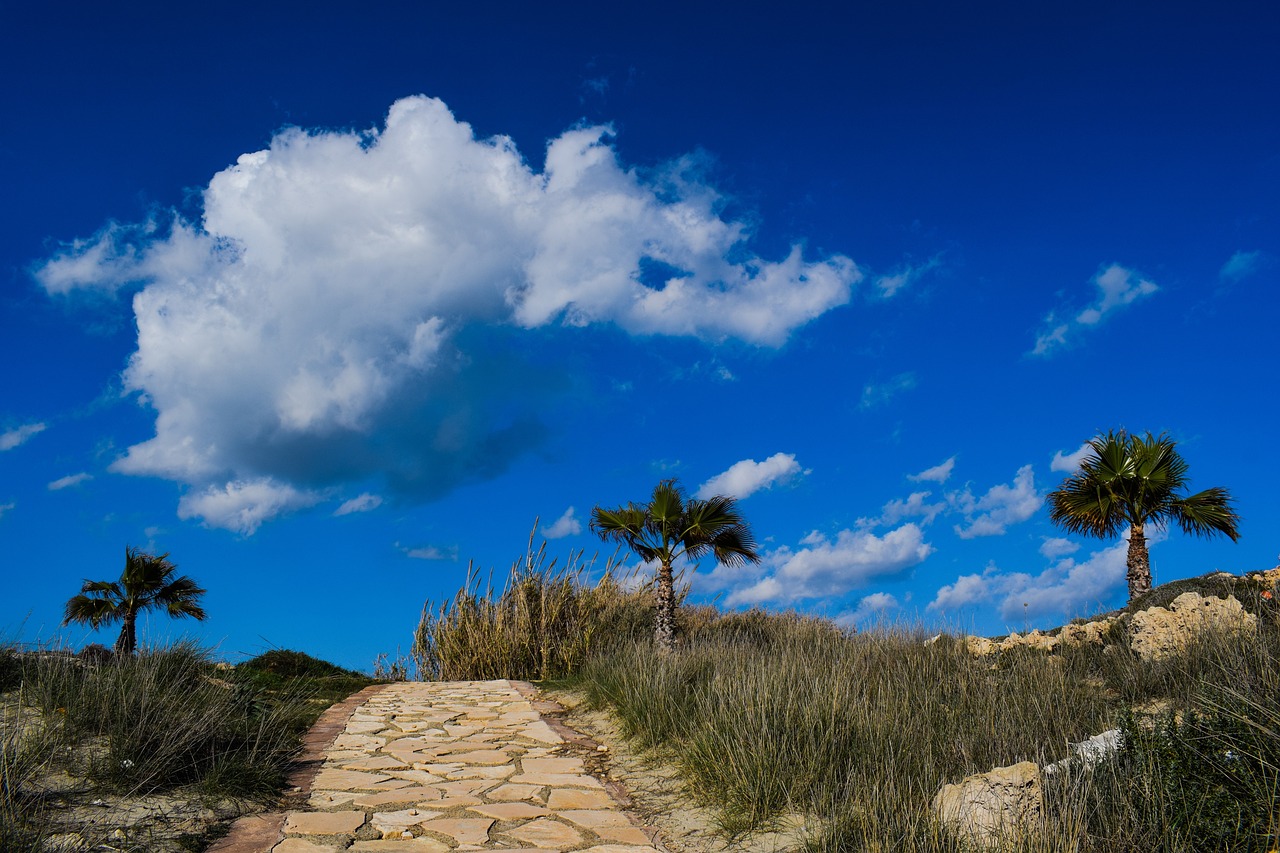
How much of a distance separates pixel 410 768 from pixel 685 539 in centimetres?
737

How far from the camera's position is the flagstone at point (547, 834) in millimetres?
4734

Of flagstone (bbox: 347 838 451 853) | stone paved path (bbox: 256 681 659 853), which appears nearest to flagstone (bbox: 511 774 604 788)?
stone paved path (bbox: 256 681 659 853)

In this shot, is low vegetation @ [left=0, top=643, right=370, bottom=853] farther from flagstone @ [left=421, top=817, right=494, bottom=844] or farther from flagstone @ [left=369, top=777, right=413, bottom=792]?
flagstone @ [left=421, top=817, right=494, bottom=844]

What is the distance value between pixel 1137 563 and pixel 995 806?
1203 centimetres

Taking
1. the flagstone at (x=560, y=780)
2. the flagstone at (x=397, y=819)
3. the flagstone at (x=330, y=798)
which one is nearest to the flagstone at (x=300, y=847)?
the flagstone at (x=397, y=819)

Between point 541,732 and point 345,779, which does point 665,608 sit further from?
point 345,779

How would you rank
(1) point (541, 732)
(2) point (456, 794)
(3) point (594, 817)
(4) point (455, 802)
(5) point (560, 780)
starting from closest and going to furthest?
(3) point (594, 817)
(4) point (455, 802)
(2) point (456, 794)
(5) point (560, 780)
(1) point (541, 732)

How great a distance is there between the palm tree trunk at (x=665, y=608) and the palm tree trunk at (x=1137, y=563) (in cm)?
768

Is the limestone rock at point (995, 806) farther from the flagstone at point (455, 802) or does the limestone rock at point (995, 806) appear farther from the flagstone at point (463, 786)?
the flagstone at point (463, 786)

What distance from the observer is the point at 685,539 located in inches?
529

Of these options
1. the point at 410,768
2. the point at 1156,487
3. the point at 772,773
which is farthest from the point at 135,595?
the point at 1156,487

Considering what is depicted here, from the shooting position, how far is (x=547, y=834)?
192 inches

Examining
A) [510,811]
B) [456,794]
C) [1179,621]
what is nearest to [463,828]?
[510,811]

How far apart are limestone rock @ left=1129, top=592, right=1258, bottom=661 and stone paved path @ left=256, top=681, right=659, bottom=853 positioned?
5.20 metres
